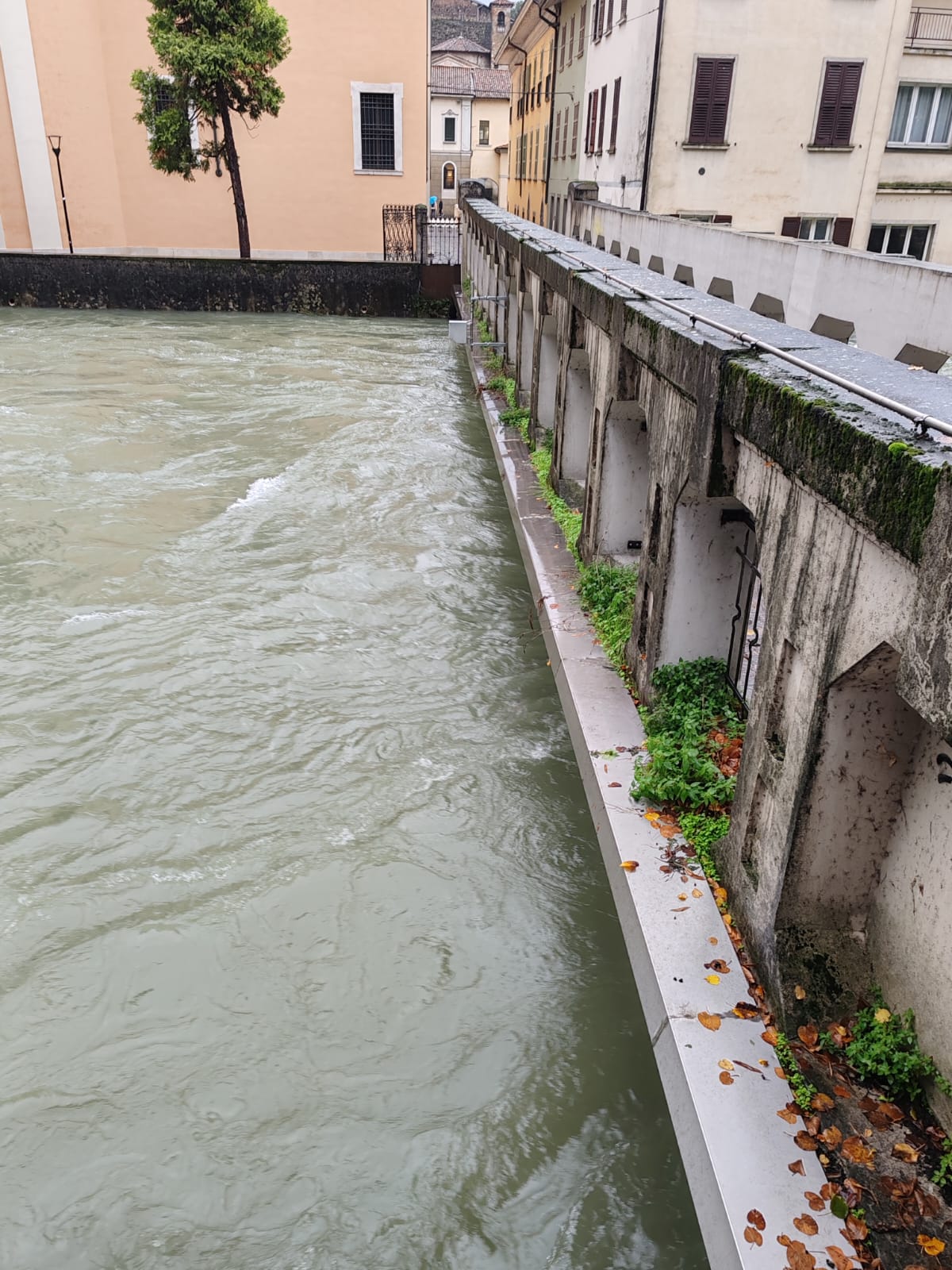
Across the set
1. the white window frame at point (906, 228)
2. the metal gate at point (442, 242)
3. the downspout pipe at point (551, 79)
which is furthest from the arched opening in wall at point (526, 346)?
the downspout pipe at point (551, 79)

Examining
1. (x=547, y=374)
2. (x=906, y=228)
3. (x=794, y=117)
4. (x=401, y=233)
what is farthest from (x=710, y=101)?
(x=401, y=233)

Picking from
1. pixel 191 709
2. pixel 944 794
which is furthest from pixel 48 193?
pixel 944 794

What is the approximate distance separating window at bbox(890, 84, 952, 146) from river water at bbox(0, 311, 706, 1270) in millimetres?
16087

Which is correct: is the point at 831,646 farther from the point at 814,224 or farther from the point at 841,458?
the point at 814,224

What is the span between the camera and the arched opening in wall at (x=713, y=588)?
19.8ft

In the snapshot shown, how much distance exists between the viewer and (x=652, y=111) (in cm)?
1995

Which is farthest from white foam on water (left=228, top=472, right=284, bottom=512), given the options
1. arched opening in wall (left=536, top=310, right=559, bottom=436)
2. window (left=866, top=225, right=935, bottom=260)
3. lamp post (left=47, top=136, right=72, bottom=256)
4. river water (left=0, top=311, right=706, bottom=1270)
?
lamp post (left=47, top=136, right=72, bottom=256)

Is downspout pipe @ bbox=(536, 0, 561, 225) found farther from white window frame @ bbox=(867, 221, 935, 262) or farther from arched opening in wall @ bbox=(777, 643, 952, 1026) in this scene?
arched opening in wall @ bbox=(777, 643, 952, 1026)

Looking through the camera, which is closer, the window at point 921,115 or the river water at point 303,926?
the river water at point 303,926

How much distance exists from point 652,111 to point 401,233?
11.1 m

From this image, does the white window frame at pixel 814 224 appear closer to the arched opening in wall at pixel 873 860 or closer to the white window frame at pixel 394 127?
the white window frame at pixel 394 127

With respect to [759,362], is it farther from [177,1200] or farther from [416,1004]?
[177,1200]

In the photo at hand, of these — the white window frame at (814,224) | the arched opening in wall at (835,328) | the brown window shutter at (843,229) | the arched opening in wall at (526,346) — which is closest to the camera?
the arched opening in wall at (835,328)

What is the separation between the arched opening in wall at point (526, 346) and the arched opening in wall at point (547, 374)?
0.53m
